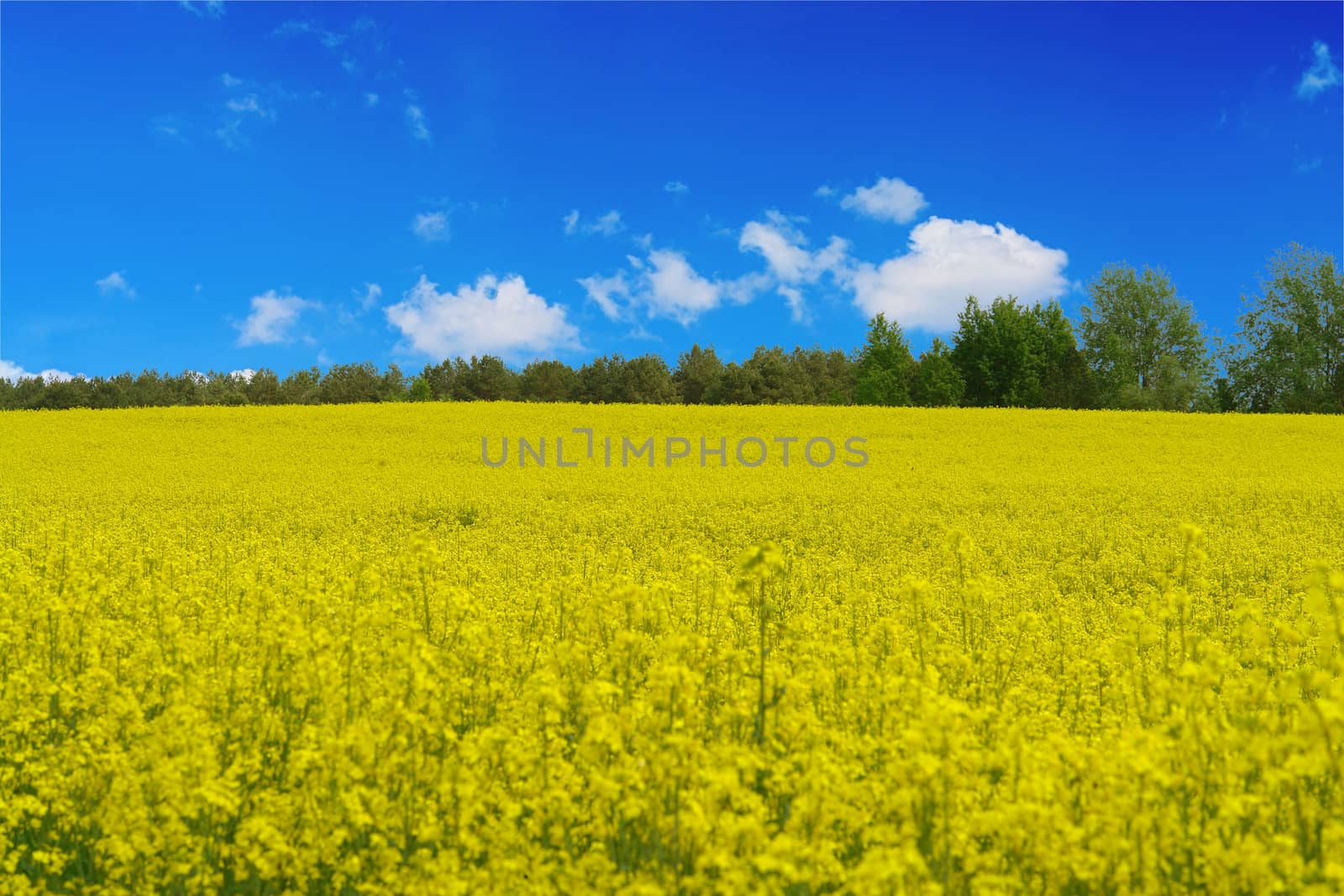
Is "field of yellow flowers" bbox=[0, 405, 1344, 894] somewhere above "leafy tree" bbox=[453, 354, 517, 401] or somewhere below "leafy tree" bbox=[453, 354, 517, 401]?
below

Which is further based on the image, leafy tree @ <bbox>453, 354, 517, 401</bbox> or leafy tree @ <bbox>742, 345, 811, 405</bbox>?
leafy tree @ <bbox>453, 354, 517, 401</bbox>

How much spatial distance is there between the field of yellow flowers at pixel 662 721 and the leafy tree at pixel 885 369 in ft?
139

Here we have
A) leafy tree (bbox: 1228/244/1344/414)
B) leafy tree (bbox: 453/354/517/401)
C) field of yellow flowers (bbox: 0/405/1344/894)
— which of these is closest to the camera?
field of yellow flowers (bbox: 0/405/1344/894)

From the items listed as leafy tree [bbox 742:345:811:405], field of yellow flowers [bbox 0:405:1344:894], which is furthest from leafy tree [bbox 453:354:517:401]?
field of yellow flowers [bbox 0:405:1344:894]

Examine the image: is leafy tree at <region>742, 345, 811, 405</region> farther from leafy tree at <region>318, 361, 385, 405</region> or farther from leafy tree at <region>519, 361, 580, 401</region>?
leafy tree at <region>318, 361, 385, 405</region>

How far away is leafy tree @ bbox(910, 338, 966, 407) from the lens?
5394 cm

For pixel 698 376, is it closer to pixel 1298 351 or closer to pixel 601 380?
pixel 601 380

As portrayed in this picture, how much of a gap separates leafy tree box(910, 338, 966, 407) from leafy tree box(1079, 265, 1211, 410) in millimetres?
8979

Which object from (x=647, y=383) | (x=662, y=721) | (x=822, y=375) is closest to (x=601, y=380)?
(x=647, y=383)

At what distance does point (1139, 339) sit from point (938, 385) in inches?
572

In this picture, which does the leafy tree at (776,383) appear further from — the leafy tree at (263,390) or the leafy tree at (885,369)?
the leafy tree at (263,390)

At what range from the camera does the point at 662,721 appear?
3619 millimetres

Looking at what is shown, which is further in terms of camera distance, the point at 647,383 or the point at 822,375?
Answer: the point at 822,375

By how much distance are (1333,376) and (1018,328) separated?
17.6 m
